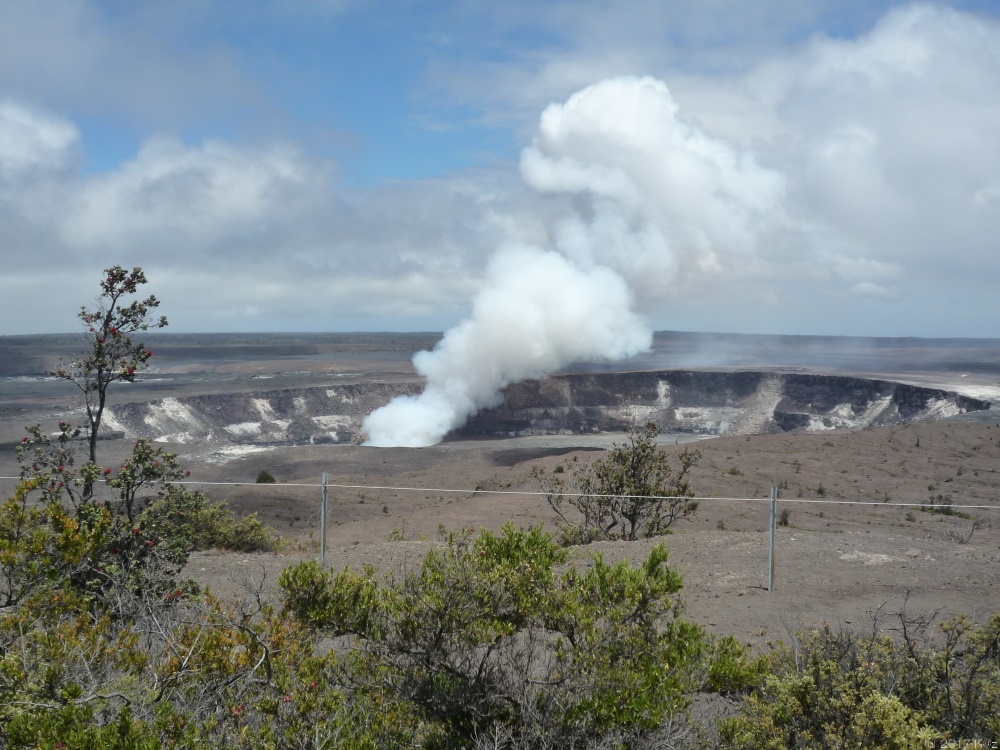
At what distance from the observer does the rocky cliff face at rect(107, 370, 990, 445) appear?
43594 millimetres

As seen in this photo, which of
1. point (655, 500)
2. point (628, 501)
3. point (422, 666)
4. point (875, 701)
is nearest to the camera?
point (875, 701)

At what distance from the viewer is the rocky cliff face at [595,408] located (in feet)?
143

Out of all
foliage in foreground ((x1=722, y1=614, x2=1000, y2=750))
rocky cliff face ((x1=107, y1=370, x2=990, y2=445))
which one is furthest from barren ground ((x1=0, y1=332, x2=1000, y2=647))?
rocky cliff face ((x1=107, y1=370, x2=990, y2=445))

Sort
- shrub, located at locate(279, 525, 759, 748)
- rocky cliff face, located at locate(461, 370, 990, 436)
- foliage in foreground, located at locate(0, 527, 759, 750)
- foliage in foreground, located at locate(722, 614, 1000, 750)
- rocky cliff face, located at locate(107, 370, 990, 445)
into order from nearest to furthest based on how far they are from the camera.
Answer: foliage in foreground, located at locate(0, 527, 759, 750) → foliage in foreground, located at locate(722, 614, 1000, 750) → shrub, located at locate(279, 525, 759, 748) → rocky cliff face, located at locate(107, 370, 990, 445) → rocky cliff face, located at locate(461, 370, 990, 436)

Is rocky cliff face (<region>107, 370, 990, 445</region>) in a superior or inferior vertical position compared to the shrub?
inferior

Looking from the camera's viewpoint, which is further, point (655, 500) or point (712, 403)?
point (712, 403)

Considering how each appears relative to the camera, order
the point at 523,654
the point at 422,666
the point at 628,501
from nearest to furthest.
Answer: the point at 422,666 < the point at 523,654 < the point at 628,501

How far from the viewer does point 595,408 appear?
166ft

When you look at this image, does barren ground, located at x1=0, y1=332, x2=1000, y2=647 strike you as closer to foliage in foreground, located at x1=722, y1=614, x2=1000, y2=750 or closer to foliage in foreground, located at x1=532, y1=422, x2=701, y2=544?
foliage in foreground, located at x1=722, y1=614, x2=1000, y2=750

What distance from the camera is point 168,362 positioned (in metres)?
87.8

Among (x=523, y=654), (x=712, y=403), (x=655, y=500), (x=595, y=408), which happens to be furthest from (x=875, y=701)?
(x=712, y=403)

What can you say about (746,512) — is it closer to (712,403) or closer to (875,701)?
(875,701)

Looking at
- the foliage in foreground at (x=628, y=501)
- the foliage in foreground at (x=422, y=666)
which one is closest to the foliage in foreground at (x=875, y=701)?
the foliage in foreground at (x=422, y=666)

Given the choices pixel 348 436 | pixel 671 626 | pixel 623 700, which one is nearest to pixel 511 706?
pixel 623 700
